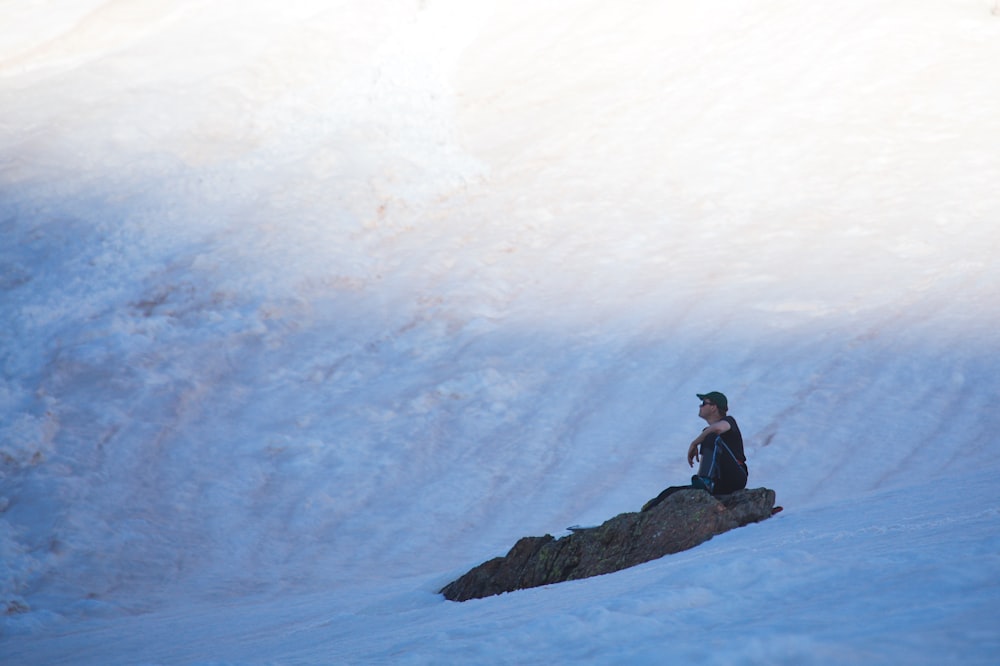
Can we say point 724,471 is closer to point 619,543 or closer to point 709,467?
point 709,467

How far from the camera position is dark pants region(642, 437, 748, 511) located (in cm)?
443

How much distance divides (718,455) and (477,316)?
165 inches

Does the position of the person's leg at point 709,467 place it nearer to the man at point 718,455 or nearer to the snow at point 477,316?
the man at point 718,455

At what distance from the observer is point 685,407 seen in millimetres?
7270

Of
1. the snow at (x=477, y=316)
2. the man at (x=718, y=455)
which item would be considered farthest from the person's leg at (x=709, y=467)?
the snow at (x=477, y=316)

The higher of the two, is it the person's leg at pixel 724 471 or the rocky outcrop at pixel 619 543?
the person's leg at pixel 724 471

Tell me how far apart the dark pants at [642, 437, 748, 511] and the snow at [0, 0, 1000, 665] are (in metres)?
0.30

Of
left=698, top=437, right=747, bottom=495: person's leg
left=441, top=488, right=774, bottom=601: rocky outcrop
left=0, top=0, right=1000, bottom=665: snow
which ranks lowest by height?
left=441, top=488, right=774, bottom=601: rocky outcrop

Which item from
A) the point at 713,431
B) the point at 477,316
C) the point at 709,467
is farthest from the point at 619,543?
the point at 477,316

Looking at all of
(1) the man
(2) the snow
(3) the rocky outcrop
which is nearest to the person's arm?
(1) the man

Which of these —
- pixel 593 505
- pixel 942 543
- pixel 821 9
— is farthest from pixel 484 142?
pixel 942 543

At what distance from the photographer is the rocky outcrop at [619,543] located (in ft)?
13.7

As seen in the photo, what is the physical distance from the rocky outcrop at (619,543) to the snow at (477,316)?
0.81 ft

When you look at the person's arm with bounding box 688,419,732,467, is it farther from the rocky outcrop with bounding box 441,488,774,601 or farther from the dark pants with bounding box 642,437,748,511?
the rocky outcrop with bounding box 441,488,774,601
